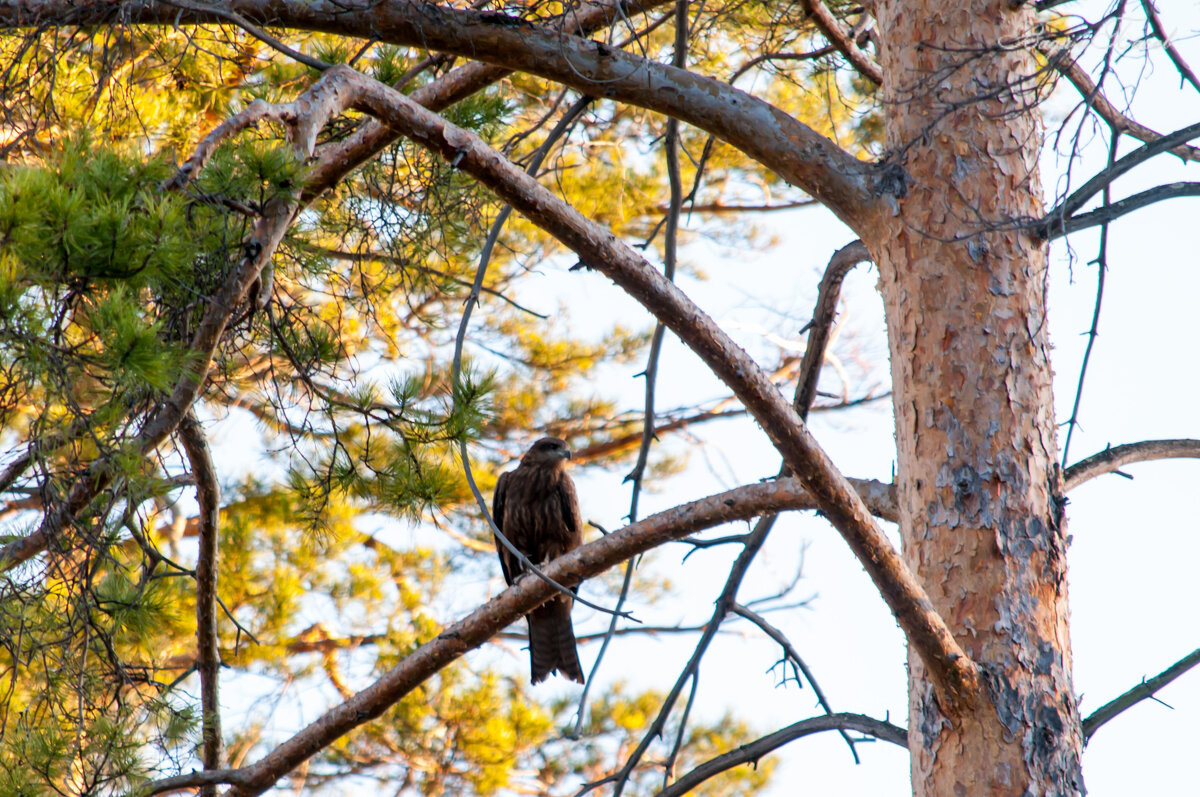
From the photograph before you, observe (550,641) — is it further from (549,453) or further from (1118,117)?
(1118,117)

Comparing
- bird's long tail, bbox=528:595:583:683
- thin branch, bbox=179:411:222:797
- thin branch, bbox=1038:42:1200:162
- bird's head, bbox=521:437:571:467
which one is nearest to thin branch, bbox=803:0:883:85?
thin branch, bbox=1038:42:1200:162

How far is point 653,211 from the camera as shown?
8.66 meters

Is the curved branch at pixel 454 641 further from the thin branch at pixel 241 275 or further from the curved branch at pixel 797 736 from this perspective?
the thin branch at pixel 241 275

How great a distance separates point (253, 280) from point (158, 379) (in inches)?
28.3

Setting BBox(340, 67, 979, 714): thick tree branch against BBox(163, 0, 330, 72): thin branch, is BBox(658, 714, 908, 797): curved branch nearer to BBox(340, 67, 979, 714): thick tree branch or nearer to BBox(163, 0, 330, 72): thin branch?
BBox(340, 67, 979, 714): thick tree branch

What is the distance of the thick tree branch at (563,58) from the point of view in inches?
103

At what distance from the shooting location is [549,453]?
5953 millimetres

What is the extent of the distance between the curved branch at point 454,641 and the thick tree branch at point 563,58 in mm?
878

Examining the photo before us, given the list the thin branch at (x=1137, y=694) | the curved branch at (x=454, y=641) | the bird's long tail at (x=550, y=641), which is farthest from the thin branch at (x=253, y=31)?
the bird's long tail at (x=550, y=641)

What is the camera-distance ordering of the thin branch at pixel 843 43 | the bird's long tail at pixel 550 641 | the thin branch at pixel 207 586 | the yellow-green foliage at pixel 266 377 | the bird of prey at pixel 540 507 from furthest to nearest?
the bird of prey at pixel 540 507 → the bird's long tail at pixel 550 641 → the thin branch at pixel 843 43 → the thin branch at pixel 207 586 → the yellow-green foliage at pixel 266 377

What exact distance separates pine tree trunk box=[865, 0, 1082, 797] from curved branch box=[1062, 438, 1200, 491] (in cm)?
30

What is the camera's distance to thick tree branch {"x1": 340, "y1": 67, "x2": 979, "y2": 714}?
2.09m

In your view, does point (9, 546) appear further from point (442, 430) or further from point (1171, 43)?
point (1171, 43)

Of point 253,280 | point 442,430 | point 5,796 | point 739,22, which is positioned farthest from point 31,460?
point 739,22
